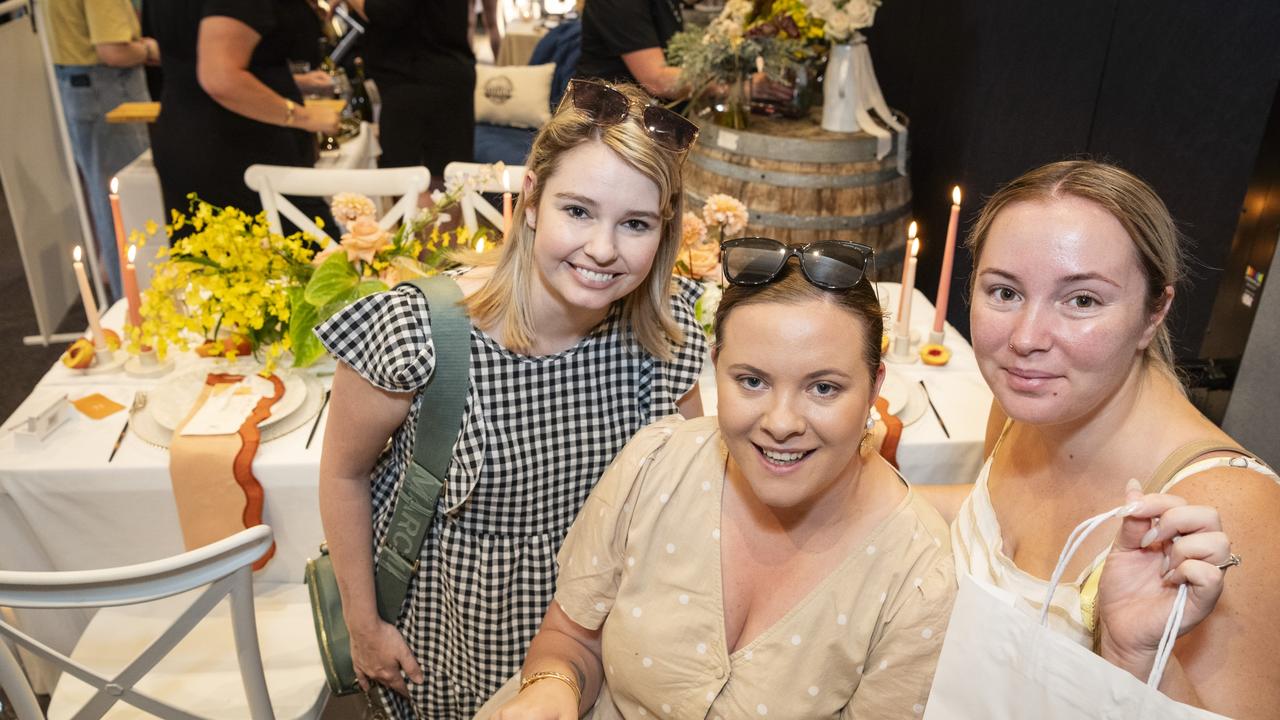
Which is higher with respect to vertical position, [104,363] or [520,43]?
[520,43]

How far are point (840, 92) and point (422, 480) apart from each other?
7.43 ft

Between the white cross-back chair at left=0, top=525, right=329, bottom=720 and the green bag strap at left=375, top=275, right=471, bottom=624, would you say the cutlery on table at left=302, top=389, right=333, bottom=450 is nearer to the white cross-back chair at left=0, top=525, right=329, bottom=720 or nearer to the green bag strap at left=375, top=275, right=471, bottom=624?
the white cross-back chair at left=0, top=525, right=329, bottom=720

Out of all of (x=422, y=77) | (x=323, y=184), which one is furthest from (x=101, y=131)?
(x=323, y=184)

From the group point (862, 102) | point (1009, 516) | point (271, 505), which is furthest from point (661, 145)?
point (862, 102)

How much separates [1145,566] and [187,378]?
6.73 ft

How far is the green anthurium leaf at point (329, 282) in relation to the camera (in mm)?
2197

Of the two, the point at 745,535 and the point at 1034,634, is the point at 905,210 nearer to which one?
the point at 745,535

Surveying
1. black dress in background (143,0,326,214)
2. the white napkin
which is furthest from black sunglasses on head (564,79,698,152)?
black dress in background (143,0,326,214)

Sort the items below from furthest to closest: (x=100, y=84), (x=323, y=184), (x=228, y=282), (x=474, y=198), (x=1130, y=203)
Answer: (x=100, y=84) → (x=474, y=198) → (x=323, y=184) → (x=228, y=282) → (x=1130, y=203)

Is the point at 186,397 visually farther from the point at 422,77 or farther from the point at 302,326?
the point at 422,77

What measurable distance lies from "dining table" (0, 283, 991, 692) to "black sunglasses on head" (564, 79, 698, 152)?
0.77 meters

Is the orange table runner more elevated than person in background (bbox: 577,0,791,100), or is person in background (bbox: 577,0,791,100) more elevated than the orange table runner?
person in background (bbox: 577,0,791,100)

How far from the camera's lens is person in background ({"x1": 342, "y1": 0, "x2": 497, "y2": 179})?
3.82 meters

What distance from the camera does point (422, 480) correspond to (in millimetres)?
1624
